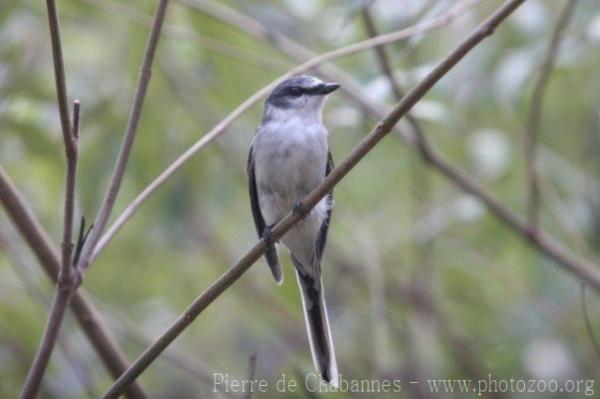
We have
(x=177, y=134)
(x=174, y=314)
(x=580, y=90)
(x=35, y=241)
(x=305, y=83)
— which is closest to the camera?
(x=35, y=241)

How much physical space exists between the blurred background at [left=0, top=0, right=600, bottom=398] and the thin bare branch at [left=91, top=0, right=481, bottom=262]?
128mm

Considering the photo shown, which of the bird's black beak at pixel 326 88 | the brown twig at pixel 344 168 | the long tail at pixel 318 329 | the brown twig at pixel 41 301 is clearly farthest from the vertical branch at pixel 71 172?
the bird's black beak at pixel 326 88

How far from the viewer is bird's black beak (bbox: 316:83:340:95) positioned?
3.84 m

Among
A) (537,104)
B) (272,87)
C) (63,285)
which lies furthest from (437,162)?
(63,285)

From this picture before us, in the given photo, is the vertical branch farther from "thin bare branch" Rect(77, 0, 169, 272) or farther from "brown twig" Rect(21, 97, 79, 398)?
"thin bare branch" Rect(77, 0, 169, 272)

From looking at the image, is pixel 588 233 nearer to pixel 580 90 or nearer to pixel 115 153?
pixel 580 90

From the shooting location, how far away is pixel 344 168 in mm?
2402

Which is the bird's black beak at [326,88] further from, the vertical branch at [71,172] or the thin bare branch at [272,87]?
the vertical branch at [71,172]

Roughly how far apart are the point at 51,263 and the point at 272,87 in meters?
0.93

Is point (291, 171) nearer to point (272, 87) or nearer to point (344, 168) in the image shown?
point (272, 87)

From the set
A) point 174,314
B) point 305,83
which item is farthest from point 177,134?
point 174,314

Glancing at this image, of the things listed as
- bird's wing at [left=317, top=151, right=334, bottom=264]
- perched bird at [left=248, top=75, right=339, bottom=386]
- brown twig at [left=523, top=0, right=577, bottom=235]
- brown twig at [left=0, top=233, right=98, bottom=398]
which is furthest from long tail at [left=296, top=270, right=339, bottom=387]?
brown twig at [left=523, top=0, right=577, bottom=235]

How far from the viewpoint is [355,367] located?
5.16 meters

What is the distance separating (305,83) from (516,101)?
99 cm
